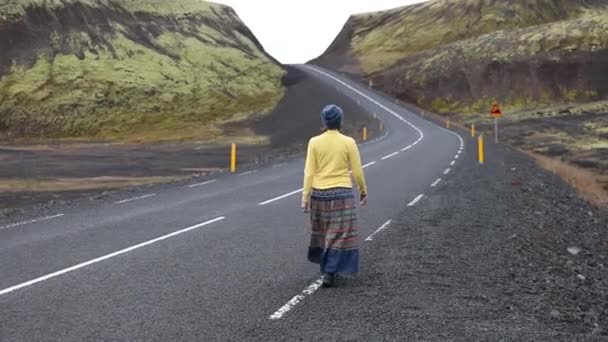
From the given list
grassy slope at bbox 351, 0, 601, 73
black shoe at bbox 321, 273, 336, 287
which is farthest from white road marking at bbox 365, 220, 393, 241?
grassy slope at bbox 351, 0, 601, 73

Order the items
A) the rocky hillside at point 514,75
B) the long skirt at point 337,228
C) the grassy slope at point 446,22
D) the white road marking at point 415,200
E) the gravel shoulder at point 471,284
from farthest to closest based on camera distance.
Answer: the grassy slope at point 446,22
the rocky hillside at point 514,75
the white road marking at point 415,200
the long skirt at point 337,228
the gravel shoulder at point 471,284

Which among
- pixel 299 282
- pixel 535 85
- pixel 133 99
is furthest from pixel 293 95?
pixel 299 282

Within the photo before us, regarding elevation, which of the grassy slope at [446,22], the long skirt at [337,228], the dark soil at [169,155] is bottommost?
the dark soil at [169,155]

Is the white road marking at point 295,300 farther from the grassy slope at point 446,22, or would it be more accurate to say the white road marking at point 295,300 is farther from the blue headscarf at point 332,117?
the grassy slope at point 446,22

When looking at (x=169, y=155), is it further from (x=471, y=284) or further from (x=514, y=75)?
(x=514, y=75)

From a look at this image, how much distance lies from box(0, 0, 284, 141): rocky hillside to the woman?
40960 mm

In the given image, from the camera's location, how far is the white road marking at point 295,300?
19.5 feet

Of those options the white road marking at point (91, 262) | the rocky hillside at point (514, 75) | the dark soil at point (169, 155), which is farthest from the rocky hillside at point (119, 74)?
the white road marking at point (91, 262)

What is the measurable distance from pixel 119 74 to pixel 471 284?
5849 centimetres

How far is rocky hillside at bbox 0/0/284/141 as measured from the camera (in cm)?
5481

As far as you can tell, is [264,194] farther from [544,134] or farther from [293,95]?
[293,95]

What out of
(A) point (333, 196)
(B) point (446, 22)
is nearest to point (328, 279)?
(A) point (333, 196)

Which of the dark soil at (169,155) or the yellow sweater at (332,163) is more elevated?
the yellow sweater at (332,163)

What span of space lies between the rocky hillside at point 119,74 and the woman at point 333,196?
134 ft
